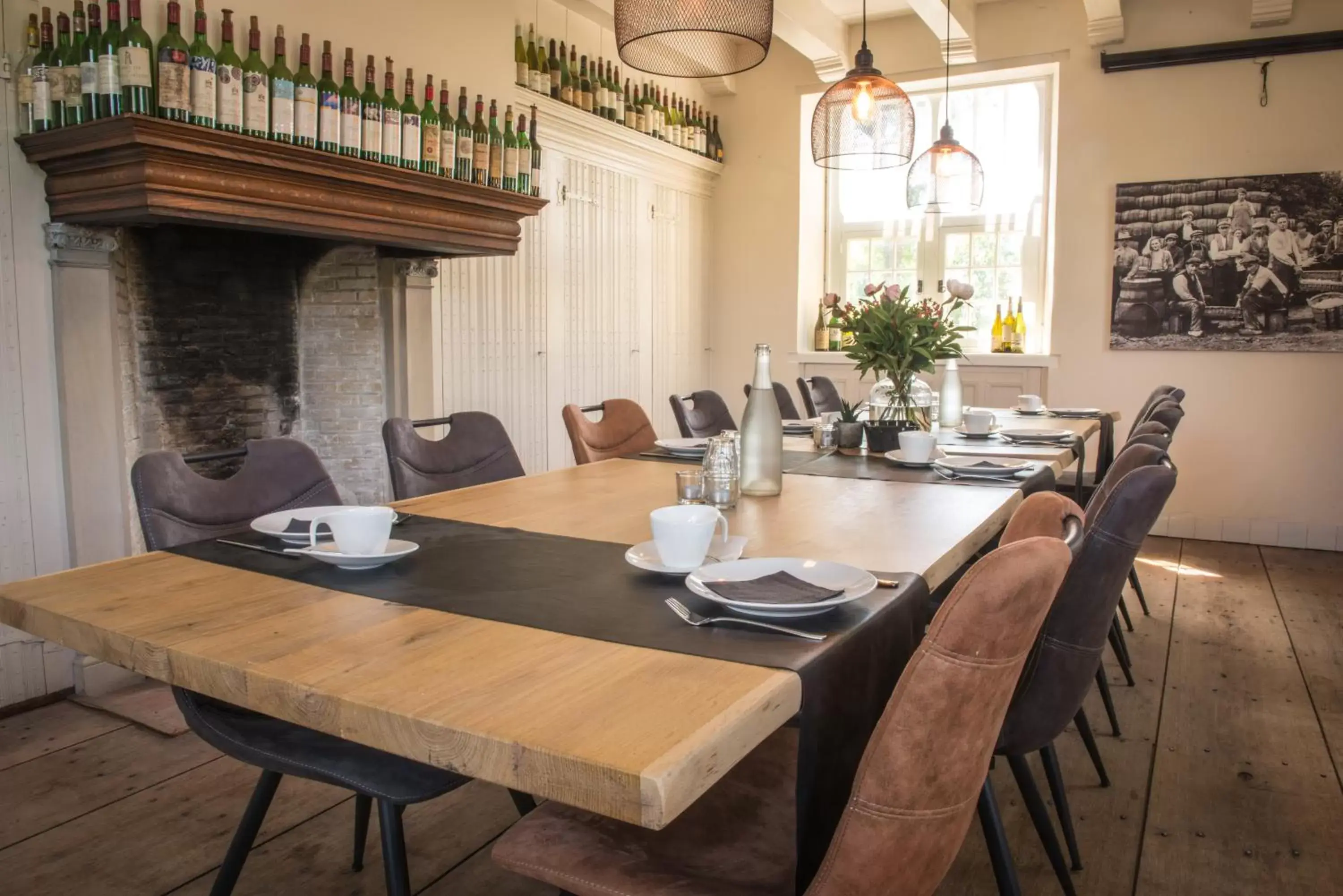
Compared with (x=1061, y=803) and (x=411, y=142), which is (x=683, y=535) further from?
(x=411, y=142)

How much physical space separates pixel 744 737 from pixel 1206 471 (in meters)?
5.19

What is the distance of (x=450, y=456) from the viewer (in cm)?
256

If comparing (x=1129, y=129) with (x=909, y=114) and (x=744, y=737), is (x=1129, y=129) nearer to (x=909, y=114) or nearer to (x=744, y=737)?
(x=909, y=114)

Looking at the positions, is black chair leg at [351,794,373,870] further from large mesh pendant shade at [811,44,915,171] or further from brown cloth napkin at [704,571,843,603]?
large mesh pendant shade at [811,44,915,171]

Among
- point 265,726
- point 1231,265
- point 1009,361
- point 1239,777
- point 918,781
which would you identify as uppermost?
point 1231,265

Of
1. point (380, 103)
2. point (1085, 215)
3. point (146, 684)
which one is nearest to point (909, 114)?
point (380, 103)

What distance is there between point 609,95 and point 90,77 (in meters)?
3.00

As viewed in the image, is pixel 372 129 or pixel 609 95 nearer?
pixel 372 129

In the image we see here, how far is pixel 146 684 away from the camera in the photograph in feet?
9.52

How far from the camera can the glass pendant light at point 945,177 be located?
425 centimetres

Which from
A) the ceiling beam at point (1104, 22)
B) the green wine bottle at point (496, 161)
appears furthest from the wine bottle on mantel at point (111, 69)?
the ceiling beam at point (1104, 22)

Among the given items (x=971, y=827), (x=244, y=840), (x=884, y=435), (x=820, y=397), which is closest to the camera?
(x=244, y=840)

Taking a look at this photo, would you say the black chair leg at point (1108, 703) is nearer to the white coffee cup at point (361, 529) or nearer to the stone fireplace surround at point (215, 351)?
the white coffee cup at point (361, 529)

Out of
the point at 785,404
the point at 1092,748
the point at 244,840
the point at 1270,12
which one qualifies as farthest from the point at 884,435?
the point at 1270,12
